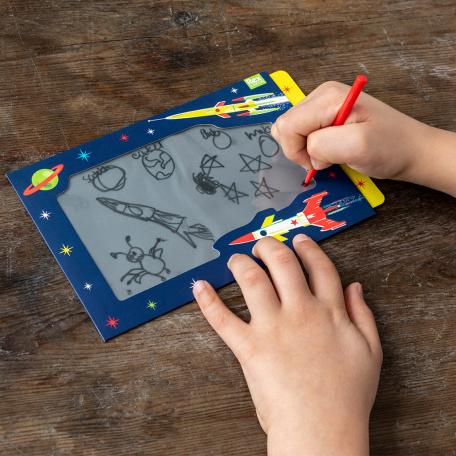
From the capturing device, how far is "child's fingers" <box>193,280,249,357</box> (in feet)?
2.01

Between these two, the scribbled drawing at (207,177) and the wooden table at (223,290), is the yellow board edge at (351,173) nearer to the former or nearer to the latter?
the wooden table at (223,290)

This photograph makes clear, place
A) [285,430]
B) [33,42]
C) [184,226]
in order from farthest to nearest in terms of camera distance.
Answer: [33,42]
[184,226]
[285,430]

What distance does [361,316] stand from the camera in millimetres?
643

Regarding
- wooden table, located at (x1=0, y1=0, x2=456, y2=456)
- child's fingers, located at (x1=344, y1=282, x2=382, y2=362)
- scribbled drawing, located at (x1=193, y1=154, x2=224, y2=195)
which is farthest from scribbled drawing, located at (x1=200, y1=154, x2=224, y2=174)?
child's fingers, located at (x1=344, y1=282, x2=382, y2=362)

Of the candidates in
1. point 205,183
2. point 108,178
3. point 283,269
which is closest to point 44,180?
point 108,178

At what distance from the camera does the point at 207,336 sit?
2.08 ft

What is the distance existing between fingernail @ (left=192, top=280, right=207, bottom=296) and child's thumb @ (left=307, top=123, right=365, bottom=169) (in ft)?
0.69

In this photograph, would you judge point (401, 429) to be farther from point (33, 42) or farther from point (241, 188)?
point (33, 42)

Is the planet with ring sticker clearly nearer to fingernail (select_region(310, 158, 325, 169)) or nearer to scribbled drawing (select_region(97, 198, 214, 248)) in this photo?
scribbled drawing (select_region(97, 198, 214, 248))

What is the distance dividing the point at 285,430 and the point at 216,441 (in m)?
0.08

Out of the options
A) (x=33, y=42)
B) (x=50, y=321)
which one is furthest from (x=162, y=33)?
(x=50, y=321)

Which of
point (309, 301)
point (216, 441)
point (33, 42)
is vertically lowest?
point (216, 441)

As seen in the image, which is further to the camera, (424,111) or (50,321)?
(424,111)

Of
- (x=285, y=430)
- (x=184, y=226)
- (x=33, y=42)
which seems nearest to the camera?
(x=285, y=430)
